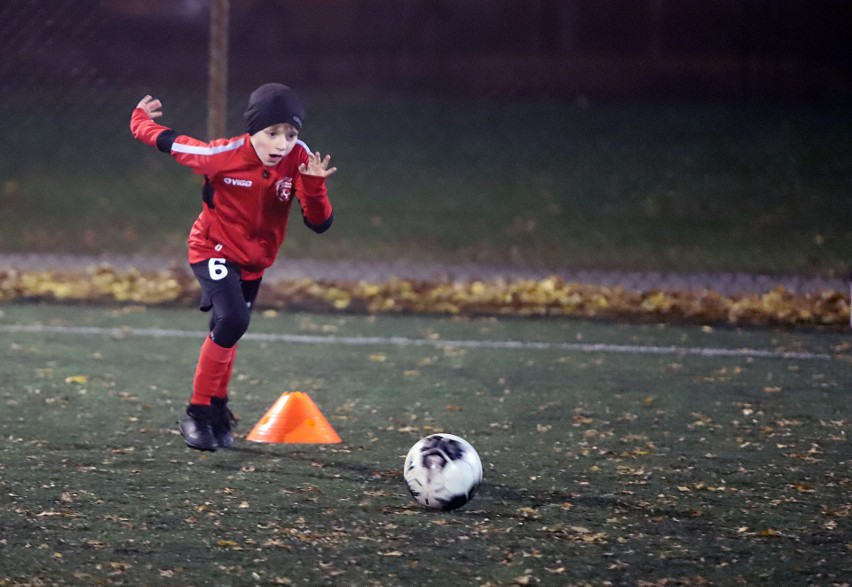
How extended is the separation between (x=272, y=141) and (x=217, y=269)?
600 mm

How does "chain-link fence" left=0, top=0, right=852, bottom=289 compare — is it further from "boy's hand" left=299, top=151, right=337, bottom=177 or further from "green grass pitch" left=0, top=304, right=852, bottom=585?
"boy's hand" left=299, top=151, right=337, bottom=177

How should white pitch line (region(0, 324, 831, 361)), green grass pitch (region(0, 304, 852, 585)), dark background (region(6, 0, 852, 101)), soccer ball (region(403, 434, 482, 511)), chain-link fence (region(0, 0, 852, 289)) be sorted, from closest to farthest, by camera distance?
green grass pitch (region(0, 304, 852, 585)) < soccer ball (region(403, 434, 482, 511)) < white pitch line (region(0, 324, 831, 361)) < chain-link fence (region(0, 0, 852, 289)) < dark background (region(6, 0, 852, 101))

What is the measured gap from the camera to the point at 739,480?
500 centimetres

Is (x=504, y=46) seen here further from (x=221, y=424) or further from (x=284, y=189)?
(x=221, y=424)

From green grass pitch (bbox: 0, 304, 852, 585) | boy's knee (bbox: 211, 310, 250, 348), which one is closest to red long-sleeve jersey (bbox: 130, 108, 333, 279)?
boy's knee (bbox: 211, 310, 250, 348)

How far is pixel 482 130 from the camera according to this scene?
1703cm

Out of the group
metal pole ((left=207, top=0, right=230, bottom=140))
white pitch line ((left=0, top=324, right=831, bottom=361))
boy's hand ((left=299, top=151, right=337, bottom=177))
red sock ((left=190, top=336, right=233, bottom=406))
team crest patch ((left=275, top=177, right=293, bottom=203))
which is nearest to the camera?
boy's hand ((left=299, top=151, right=337, bottom=177))

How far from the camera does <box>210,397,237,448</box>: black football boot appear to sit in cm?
546

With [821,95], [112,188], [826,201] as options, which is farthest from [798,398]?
[821,95]

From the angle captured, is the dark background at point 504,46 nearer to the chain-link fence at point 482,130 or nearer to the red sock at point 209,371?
the chain-link fence at point 482,130

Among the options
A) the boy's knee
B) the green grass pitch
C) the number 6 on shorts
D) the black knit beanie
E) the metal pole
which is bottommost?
the green grass pitch

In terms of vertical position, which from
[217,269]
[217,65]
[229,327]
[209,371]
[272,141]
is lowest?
[209,371]

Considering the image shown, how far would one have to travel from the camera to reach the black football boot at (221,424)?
17.9 ft

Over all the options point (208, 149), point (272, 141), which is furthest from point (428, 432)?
point (208, 149)
